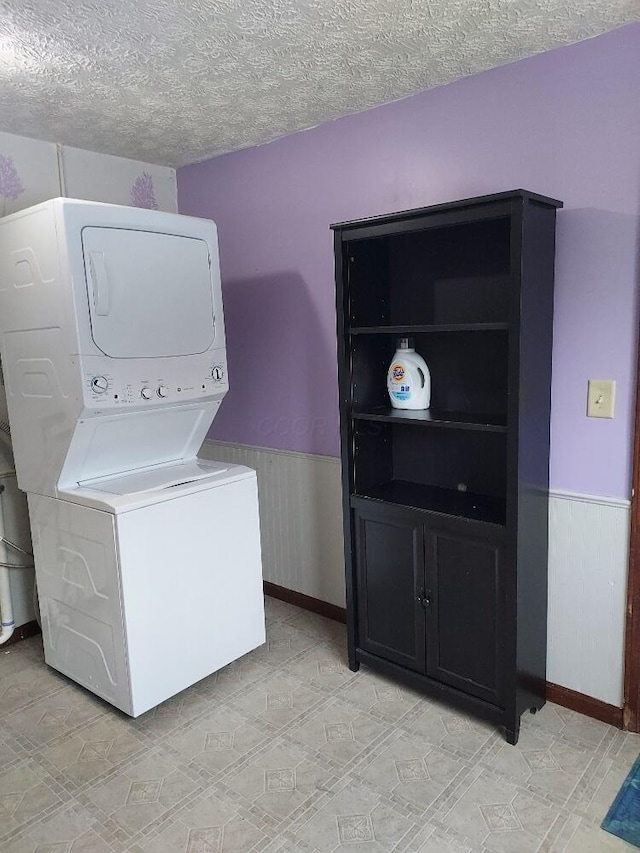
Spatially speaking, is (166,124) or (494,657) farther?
(166,124)

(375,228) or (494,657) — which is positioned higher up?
(375,228)

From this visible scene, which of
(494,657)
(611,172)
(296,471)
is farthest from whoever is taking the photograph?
(296,471)

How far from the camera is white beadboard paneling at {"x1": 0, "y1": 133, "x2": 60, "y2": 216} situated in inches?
104

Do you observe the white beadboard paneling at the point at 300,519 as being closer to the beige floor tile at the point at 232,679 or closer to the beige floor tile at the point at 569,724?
the beige floor tile at the point at 232,679

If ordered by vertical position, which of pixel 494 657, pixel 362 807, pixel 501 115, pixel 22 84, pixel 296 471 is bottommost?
pixel 362 807

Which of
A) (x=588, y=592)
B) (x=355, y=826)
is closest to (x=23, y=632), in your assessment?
(x=355, y=826)

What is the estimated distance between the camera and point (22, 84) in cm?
210

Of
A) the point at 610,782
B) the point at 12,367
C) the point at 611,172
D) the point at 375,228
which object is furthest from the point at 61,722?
the point at 611,172

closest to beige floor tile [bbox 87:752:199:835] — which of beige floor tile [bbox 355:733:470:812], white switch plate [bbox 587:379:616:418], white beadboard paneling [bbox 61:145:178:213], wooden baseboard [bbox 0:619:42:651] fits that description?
beige floor tile [bbox 355:733:470:812]

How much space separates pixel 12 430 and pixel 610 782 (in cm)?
241

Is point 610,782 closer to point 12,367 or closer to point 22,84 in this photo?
point 12,367

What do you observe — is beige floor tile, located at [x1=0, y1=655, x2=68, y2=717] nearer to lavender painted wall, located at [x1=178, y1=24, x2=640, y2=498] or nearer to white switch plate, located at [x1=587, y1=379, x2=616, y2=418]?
lavender painted wall, located at [x1=178, y1=24, x2=640, y2=498]

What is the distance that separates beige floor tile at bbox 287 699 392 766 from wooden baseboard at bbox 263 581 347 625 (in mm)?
652

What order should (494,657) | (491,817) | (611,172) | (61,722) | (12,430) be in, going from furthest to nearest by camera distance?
(12,430)
(61,722)
(494,657)
(611,172)
(491,817)
